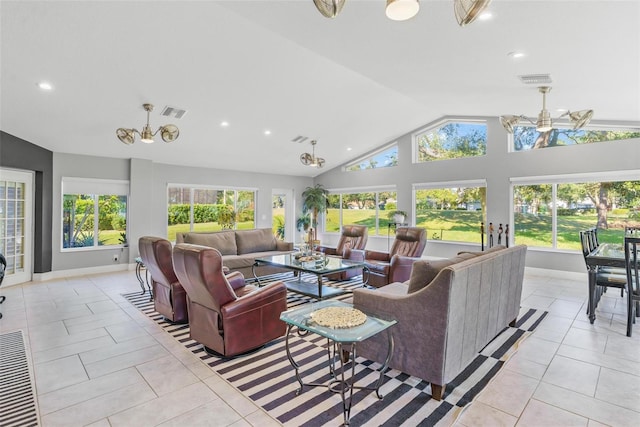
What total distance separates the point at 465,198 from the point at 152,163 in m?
7.46

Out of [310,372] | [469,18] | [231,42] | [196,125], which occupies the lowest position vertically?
[310,372]

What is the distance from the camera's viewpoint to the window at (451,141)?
738cm

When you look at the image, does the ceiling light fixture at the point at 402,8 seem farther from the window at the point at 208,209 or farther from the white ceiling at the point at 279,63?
the window at the point at 208,209

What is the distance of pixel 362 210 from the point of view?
984 centimetres

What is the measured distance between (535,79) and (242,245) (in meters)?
5.54

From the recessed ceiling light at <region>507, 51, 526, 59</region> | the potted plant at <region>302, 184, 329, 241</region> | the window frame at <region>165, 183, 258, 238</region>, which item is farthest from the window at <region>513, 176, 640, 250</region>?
the window frame at <region>165, 183, 258, 238</region>

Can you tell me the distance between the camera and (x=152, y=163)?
7344 millimetres

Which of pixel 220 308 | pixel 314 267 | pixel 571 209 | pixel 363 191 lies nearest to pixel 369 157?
pixel 363 191

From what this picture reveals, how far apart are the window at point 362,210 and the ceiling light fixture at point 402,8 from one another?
7543mm

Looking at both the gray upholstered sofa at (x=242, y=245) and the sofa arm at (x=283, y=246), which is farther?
the sofa arm at (x=283, y=246)

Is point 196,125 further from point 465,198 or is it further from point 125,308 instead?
point 465,198

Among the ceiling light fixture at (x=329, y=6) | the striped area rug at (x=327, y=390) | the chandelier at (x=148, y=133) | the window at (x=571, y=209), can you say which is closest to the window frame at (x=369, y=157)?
the window at (x=571, y=209)

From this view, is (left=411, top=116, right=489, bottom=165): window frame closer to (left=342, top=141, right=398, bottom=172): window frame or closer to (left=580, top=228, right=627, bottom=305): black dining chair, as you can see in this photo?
(left=342, top=141, right=398, bottom=172): window frame

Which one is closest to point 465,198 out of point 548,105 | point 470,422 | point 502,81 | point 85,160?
point 548,105
